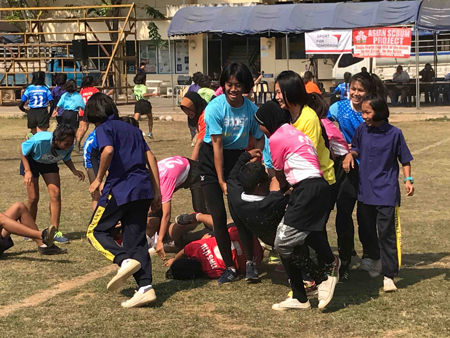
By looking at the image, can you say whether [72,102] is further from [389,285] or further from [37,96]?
[389,285]

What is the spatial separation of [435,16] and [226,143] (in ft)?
62.6

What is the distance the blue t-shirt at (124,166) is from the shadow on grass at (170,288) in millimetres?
825

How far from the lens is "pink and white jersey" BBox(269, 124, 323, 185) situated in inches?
190

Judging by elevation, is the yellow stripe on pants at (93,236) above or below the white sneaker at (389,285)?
above

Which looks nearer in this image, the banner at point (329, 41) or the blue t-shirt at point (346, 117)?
the blue t-shirt at point (346, 117)

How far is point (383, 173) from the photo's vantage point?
17.8 ft

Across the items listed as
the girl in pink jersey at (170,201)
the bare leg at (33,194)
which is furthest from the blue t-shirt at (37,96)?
the girl in pink jersey at (170,201)

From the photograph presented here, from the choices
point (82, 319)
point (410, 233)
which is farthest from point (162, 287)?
point (410, 233)

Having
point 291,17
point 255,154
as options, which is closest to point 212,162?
point 255,154

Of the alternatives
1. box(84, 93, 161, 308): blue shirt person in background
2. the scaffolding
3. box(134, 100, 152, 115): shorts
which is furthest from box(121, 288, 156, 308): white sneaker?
the scaffolding

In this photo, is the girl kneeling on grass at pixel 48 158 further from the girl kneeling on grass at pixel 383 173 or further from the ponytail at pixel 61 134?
the girl kneeling on grass at pixel 383 173

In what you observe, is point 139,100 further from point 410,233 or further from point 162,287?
point 162,287

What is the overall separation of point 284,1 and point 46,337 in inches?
1467

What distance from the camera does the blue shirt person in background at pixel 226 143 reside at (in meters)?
5.57
